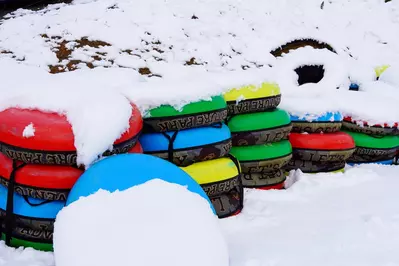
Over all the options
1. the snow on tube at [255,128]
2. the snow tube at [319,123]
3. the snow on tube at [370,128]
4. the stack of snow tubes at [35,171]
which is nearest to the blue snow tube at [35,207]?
the stack of snow tubes at [35,171]

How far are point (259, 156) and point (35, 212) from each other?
5.01 feet

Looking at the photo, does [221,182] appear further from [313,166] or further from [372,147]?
[372,147]

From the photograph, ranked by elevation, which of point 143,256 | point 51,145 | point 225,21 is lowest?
point 225,21

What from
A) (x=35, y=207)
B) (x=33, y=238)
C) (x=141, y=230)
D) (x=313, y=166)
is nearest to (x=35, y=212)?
(x=35, y=207)

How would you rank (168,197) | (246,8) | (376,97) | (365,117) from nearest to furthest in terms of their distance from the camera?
(168,197) → (365,117) → (376,97) → (246,8)

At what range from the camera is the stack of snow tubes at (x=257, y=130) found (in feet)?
9.90

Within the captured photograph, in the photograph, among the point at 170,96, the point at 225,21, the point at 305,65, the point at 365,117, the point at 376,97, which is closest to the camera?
the point at 170,96

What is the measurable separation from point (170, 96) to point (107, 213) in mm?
941

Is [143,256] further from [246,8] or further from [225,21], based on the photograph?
[246,8]

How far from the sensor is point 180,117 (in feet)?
8.32

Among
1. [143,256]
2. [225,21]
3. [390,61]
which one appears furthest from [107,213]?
[390,61]

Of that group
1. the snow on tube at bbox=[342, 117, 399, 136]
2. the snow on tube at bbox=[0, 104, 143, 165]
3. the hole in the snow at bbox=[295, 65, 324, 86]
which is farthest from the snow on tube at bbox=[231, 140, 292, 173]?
the hole in the snow at bbox=[295, 65, 324, 86]

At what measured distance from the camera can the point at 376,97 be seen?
4.15m

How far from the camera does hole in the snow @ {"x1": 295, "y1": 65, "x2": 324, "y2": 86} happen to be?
4512 mm
